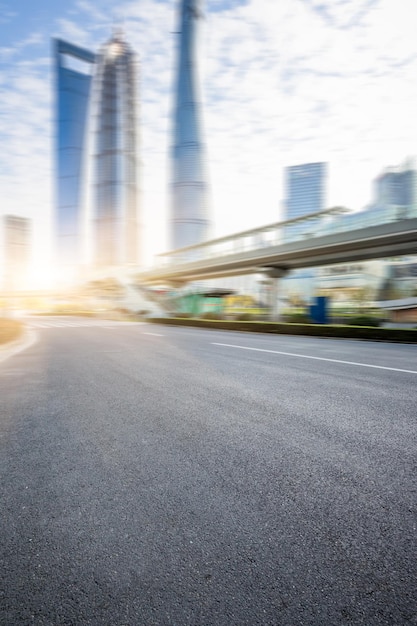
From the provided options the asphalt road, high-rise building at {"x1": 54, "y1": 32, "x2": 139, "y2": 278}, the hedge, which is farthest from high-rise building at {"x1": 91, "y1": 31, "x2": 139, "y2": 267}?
the asphalt road

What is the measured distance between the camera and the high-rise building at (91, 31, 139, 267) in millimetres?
105062

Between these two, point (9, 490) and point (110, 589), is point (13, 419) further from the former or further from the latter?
point (110, 589)

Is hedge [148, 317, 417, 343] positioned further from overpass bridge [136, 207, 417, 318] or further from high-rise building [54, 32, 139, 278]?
high-rise building [54, 32, 139, 278]

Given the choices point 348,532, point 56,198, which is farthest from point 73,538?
point 56,198

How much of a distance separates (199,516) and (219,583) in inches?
20.5

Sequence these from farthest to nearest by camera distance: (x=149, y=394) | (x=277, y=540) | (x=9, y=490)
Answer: (x=149, y=394)
(x=9, y=490)
(x=277, y=540)

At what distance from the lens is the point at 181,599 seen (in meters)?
1.45

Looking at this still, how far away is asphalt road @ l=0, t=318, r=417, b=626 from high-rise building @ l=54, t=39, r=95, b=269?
115 m

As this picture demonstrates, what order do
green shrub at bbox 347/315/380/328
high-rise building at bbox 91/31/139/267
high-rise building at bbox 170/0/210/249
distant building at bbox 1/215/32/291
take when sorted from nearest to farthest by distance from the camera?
green shrub at bbox 347/315/380/328 < distant building at bbox 1/215/32/291 < high-rise building at bbox 170/0/210/249 < high-rise building at bbox 91/31/139/267

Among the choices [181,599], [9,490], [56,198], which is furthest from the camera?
[56,198]

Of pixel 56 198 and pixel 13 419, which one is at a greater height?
pixel 56 198

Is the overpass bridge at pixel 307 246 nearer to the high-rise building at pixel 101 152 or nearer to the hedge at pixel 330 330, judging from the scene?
the hedge at pixel 330 330

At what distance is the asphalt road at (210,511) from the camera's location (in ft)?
4.73

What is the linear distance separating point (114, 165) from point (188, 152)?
27.7 meters
